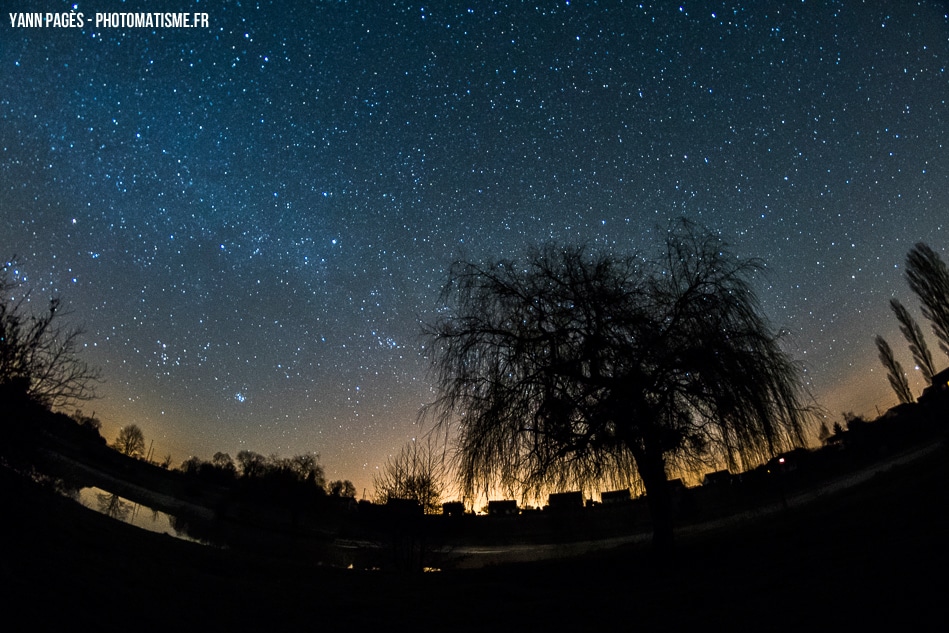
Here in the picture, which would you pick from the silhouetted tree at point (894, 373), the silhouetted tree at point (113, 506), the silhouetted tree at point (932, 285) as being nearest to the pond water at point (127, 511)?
the silhouetted tree at point (113, 506)

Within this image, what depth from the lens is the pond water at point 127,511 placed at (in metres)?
41.9

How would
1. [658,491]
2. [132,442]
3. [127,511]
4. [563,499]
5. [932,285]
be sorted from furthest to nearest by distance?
1. [132,442]
2. [127,511]
3. [932,285]
4. [563,499]
5. [658,491]

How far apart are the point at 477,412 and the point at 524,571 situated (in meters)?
4.18

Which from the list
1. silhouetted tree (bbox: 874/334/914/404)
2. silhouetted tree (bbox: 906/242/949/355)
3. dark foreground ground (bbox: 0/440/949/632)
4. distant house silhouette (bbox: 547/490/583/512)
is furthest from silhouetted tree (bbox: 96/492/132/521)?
silhouetted tree (bbox: 874/334/914/404)

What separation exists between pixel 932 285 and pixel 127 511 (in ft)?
256

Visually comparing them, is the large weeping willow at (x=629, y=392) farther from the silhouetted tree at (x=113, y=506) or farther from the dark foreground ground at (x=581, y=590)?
the silhouetted tree at (x=113, y=506)

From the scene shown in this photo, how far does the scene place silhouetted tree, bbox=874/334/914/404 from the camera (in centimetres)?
5638

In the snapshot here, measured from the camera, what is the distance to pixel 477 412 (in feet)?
33.2

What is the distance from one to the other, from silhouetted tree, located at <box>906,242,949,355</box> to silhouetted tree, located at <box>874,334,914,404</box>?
25.2 meters

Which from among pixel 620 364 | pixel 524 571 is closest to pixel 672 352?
pixel 620 364

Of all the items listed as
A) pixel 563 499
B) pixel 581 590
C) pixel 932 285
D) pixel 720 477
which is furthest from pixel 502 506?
pixel 932 285

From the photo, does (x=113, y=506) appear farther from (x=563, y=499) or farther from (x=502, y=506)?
(x=563, y=499)

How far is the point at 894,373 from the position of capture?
58.1 meters

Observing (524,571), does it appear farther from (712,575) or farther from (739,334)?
(739,334)
